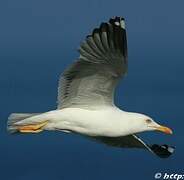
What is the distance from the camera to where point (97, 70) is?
11.1 meters

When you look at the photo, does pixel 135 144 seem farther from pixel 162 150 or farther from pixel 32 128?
pixel 32 128

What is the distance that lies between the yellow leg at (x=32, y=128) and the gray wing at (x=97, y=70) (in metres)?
0.39

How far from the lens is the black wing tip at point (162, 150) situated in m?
12.4

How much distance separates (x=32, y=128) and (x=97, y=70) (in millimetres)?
1196

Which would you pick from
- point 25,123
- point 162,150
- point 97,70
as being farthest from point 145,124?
point 25,123

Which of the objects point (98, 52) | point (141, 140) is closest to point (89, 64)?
point (98, 52)

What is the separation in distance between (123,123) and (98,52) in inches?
38.2

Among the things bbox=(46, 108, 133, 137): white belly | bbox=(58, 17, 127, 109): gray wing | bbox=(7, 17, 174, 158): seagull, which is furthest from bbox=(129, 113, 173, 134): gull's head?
bbox=(58, 17, 127, 109): gray wing

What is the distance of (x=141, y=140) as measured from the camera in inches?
480

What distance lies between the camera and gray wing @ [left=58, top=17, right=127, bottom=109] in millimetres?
10789

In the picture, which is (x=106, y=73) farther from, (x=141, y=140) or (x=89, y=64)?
(x=141, y=140)

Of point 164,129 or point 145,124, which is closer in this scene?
point 145,124

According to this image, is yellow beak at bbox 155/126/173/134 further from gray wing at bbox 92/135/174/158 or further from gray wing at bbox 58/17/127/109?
gray wing at bbox 58/17/127/109

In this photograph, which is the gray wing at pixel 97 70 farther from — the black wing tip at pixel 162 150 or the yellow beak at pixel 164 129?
the black wing tip at pixel 162 150
